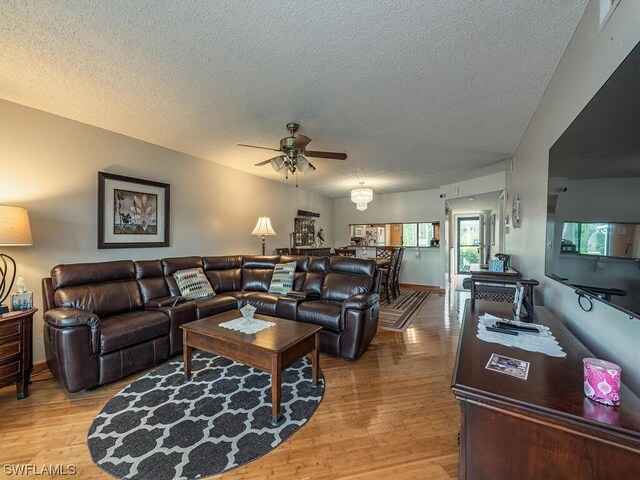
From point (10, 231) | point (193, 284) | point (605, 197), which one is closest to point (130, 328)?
point (193, 284)

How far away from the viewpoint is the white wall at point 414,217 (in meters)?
6.68

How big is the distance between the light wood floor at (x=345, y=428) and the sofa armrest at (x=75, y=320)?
0.47 metres

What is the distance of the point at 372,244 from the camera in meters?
7.61

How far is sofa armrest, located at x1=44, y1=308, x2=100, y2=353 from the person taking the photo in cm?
220

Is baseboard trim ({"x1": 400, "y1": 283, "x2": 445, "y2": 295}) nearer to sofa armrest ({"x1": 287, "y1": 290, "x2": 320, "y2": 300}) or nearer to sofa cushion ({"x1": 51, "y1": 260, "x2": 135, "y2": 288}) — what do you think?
sofa armrest ({"x1": 287, "y1": 290, "x2": 320, "y2": 300})

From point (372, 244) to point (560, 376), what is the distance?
667cm

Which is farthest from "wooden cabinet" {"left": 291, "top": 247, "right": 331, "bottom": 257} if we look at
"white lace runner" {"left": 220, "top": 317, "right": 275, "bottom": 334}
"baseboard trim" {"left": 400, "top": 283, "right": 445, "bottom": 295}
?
"white lace runner" {"left": 220, "top": 317, "right": 275, "bottom": 334}

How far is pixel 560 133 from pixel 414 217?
518 centimetres

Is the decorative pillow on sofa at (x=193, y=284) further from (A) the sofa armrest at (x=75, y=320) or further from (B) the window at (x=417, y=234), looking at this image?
(B) the window at (x=417, y=234)

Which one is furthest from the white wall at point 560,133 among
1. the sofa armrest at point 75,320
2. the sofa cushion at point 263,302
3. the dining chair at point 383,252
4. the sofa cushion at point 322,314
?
the dining chair at point 383,252

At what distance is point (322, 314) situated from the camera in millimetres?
3029

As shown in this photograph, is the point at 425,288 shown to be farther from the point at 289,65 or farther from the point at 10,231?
the point at 10,231

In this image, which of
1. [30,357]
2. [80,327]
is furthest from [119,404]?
[30,357]

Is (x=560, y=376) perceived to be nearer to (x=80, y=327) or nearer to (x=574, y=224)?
(x=574, y=224)
